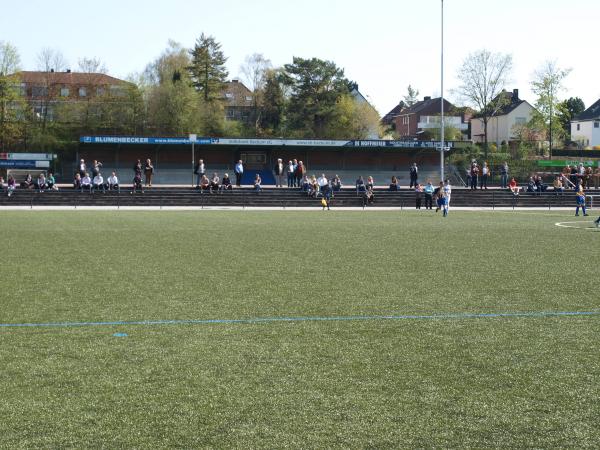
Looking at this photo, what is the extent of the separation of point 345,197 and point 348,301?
111ft

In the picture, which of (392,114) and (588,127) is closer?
(588,127)

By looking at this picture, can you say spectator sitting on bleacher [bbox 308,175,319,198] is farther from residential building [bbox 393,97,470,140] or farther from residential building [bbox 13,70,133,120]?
residential building [bbox 393,97,470,140]

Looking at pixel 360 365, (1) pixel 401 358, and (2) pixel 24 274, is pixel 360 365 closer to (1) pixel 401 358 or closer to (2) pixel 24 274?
(1) pixel 401 358

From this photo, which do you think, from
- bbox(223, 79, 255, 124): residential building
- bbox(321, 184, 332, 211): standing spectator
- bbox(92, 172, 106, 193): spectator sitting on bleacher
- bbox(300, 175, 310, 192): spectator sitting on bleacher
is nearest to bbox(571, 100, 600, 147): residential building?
bbox(223, 79, 255, 124): residential building

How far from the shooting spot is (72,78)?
103 m

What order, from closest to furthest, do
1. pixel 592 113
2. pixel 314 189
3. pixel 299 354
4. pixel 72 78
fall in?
pixel 299 354 < pixel 314 189 < pixel 72 78 < pixel 592 113

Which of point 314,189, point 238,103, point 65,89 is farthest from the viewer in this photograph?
point 238,103

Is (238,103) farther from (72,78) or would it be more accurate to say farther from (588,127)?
(588,127)

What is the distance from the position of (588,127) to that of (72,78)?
7612cm

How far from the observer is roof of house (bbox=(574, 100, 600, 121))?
371 ft

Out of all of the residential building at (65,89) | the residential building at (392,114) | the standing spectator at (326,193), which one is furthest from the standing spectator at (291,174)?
the residential building at (392,114)

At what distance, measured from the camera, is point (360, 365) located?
21.5ft

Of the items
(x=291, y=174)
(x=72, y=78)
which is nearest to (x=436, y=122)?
(x=72, y=78)

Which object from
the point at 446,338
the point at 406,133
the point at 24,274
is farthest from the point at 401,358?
the point at 406,133
